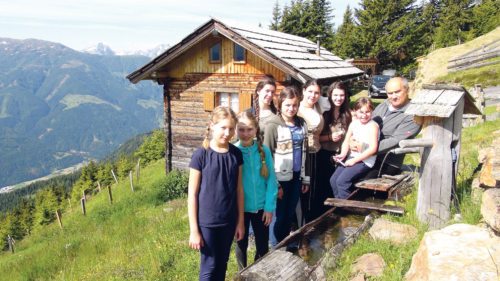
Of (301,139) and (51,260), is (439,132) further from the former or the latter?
(51,260)

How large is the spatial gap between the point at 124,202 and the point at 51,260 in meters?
7.79

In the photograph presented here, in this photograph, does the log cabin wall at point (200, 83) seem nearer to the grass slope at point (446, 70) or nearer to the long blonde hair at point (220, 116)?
the long blonde hair at point (220, 116)

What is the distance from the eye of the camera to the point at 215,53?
541 inches

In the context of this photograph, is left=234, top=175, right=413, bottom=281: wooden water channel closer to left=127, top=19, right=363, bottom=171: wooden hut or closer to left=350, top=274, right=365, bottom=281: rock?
left=350, top=274, right=365, bottom=281: rock

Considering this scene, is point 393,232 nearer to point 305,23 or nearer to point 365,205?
point 365,205

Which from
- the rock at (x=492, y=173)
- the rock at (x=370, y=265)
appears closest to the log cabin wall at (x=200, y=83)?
the rock at (x=370, y=265)

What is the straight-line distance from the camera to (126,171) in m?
42.7

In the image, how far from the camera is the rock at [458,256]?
233cm

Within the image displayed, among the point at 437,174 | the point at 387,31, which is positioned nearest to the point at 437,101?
the point at 437,174

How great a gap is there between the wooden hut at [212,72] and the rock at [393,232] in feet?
Result: 24.9

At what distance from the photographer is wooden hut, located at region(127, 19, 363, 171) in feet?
40.2

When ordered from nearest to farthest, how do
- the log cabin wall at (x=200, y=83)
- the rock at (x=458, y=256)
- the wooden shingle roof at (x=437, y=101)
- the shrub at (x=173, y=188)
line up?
1. the rock at (x=458, y=256)
2. the wooden shingle roof at (x=437, y=101)
3. the log cabin wall at (x=200, y=83)
4. the shrub at (x=173, y=188)

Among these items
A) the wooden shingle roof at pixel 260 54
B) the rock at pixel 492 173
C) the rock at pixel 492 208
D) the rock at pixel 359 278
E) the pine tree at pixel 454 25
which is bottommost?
the rock at pixel 359 278

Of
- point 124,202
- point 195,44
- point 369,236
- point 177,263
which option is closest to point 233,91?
point 195,44
